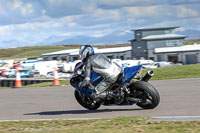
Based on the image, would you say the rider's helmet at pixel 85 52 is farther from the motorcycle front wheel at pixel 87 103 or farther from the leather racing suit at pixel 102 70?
the motorcycle front wheel at pixel 87 103

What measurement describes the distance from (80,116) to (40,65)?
1860 inches

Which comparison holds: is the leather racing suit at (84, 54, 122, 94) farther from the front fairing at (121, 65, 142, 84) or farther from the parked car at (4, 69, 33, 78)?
the parked car at (4, 69, 33, 78)

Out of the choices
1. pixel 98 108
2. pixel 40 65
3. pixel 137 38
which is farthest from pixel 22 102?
pixel 137 38

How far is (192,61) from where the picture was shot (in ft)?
233

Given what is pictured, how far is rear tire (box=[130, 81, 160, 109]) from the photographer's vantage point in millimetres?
7953

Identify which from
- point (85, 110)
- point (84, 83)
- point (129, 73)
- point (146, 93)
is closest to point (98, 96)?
point (84, 83)

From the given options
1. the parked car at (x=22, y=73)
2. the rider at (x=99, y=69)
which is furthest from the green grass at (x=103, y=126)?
the parked car at (x=22, y=73)

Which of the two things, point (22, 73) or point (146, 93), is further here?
point (22, 73)

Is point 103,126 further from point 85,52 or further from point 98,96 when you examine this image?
point 85,52

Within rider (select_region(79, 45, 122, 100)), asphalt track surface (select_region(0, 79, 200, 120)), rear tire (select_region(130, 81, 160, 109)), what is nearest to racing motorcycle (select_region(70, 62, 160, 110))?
rear tire (select_region(130, 81, 160, 109))

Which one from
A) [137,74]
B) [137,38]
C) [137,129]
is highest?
[137,38]

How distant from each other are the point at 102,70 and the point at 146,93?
1129 millimetres

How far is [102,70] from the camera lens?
8281 mm

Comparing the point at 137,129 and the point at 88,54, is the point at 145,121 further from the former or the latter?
the point at 88,54
